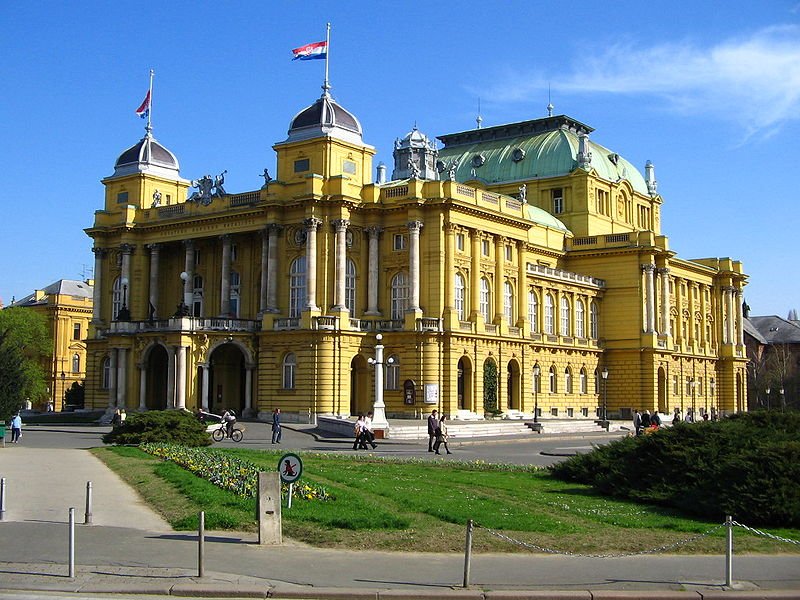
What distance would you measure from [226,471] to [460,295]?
43768mm

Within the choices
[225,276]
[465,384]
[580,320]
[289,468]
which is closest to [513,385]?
[465,384]

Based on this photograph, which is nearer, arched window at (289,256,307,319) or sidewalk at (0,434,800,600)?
sidewalk at (0,434,800,600)

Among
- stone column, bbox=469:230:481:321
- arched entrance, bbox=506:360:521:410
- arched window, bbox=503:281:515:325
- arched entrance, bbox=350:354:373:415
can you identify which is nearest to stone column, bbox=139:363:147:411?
arched entrance, bbox=350:354:373:415

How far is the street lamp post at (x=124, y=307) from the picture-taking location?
74.2 metres

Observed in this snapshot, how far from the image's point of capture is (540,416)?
7856cm

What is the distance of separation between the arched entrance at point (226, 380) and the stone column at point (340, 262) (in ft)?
32.1

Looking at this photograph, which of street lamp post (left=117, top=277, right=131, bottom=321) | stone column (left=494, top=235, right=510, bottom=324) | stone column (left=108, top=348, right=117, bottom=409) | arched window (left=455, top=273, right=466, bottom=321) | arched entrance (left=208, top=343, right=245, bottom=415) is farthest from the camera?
street lamp post (left=117, top=277, right=131, bottom=321)

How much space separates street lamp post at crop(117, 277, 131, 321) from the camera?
74.2 metres

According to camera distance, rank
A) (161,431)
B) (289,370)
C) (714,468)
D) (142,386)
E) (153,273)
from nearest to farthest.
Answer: (714,468)
(161,431)
(289,370)
(142,386)
(153,273)

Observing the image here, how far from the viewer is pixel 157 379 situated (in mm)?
74875

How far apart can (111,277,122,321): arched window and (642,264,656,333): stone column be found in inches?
1770

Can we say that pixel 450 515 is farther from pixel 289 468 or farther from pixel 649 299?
pixel 649 299

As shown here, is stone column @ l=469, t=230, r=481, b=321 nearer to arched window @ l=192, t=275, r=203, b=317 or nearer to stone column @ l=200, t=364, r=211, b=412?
stone column @ l=200, t=364, r=211, b=412

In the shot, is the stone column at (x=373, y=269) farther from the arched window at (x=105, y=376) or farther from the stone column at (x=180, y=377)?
the arched window at (x=105, y=376)
